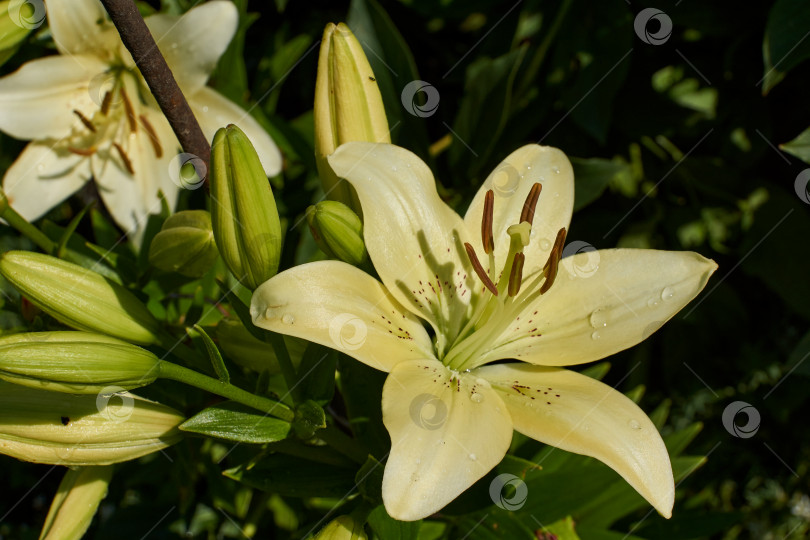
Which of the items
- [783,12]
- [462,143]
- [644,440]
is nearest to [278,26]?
[462,143]

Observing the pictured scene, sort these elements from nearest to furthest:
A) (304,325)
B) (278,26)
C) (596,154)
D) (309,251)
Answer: (304,325) < (309,251) < (596,154) < (278,26)

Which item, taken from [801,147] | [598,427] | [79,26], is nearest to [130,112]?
[79,26]

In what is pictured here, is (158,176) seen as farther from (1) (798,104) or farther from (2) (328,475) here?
(1) (798,104)

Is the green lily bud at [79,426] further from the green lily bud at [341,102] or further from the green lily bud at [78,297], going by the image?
the green lily bud at [341,102]

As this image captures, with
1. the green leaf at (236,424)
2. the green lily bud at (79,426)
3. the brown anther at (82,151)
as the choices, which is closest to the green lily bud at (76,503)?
the green lily bud at (79,426)

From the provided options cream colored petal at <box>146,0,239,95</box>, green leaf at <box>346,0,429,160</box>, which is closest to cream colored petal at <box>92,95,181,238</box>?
cream colored petal at <box>146,0,239,95</box>

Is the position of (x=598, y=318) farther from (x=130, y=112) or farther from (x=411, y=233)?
(x=130, y=112)
